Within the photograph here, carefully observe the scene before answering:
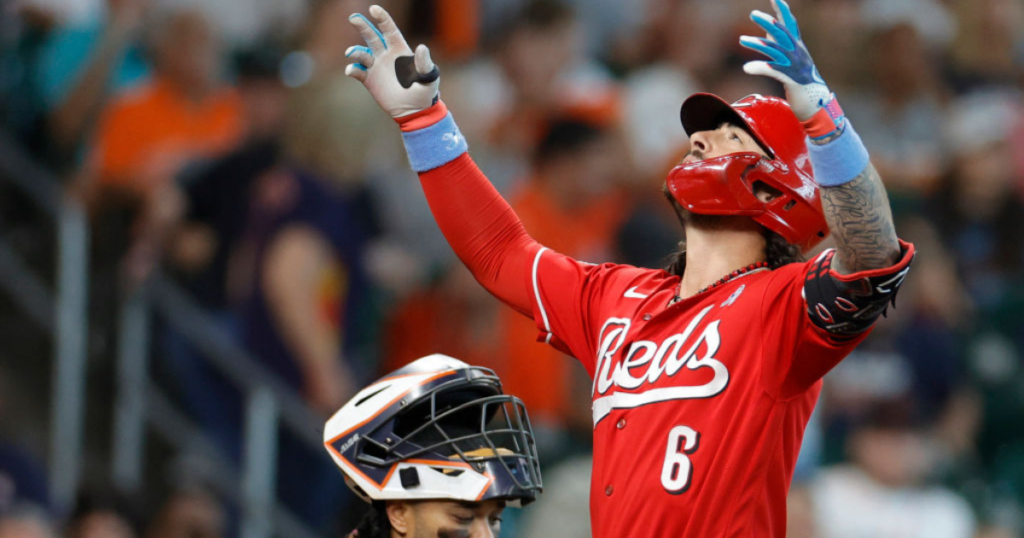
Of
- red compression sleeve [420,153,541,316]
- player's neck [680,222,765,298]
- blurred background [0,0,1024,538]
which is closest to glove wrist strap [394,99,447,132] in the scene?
red compression sleeve [420,153,541,316]

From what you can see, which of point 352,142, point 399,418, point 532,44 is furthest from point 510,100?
point 399,418

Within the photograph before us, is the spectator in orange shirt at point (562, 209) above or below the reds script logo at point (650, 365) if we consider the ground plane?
below

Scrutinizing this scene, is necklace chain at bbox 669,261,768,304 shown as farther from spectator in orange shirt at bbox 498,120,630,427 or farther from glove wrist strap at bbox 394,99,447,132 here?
spectator in orange shirt at bbox 498,120,630,427

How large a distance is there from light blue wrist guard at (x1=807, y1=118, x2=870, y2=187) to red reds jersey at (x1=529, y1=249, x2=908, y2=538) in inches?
7.9

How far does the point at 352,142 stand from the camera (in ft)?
21.9

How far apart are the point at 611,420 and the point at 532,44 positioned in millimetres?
4580

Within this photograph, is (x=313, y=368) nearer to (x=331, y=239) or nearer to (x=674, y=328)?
(x=331, y=239)

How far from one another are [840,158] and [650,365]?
703 millimetres

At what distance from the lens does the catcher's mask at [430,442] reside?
119 inches

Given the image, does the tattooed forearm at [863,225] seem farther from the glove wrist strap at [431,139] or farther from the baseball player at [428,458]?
the glove wrist strap at [431,139]

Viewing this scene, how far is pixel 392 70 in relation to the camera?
3.33 metres

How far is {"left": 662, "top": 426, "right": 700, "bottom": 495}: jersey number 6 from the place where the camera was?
2.82 metres

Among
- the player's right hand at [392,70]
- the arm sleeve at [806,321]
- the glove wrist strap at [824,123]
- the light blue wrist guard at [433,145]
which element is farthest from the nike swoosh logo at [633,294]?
the glove wrist strap at [824,123]

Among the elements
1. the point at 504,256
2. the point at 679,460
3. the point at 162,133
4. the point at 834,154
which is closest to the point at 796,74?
the point at 834,154
